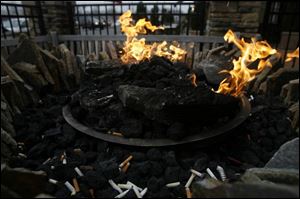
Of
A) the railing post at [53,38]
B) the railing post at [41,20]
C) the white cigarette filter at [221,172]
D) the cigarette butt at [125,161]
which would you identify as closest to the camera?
the white cigarette filter at [221,172]

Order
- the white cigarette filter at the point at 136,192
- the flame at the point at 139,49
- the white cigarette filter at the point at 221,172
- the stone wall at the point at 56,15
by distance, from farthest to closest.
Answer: the stone wall at the point at 56,15 < the flame at the point at 139,49 < the white cigarette filter at the point at 221,172 < the white cigarette filter at the point at 136,192

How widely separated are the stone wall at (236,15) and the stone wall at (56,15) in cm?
505

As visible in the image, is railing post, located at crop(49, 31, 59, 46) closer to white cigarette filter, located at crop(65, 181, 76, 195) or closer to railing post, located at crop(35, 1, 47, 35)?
railing post, located at crop(35, 1, 47, 35)

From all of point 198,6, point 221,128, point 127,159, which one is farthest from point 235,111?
point 198,6

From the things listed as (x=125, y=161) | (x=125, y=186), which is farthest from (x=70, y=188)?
(x=125, y=161)

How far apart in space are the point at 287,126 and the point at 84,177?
294 centimetres

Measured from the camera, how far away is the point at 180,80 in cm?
383

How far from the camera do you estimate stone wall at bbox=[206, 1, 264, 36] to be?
662cm

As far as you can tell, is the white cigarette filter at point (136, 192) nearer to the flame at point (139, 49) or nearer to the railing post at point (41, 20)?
the flame at point (139, 49)

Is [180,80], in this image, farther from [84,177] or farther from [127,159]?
[84,177]

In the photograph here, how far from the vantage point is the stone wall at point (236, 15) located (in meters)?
6.62

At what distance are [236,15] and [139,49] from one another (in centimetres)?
304

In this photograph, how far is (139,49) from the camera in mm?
5574

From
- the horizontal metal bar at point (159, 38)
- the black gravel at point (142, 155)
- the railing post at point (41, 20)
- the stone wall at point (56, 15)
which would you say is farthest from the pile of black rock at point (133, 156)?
the stone wall at point (56, 15)
